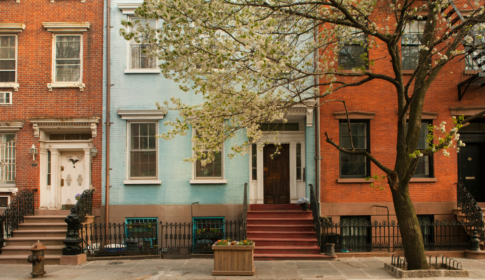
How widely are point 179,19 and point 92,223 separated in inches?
306

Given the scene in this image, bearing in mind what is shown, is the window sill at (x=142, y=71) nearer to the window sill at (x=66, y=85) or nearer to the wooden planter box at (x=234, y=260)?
the window sill at (x=66, y=85)

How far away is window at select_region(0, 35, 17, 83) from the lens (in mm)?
12766

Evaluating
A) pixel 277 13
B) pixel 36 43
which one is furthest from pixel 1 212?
pixel 277 13

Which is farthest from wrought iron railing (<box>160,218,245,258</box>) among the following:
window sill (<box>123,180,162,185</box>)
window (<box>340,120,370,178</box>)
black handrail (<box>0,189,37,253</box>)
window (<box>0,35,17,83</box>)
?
window (<box>0,35,17,83</box>)

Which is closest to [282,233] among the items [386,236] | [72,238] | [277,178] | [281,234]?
[281,234]

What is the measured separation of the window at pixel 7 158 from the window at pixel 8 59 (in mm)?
1916

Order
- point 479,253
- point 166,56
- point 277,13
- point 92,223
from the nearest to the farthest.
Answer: point 166,56 → point 277,13 → point 479,253 → point 92,223

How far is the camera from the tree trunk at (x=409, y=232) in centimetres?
834

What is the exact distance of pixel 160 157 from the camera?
12516 millimetres

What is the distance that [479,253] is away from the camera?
35.2ft

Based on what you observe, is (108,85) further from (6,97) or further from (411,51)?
(411,51)

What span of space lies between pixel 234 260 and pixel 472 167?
920 centimetres

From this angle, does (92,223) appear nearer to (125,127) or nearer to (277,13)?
(125,127)

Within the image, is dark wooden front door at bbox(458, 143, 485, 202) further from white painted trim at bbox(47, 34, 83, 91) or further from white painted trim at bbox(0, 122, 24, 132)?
white painted trim at bbox(0, 122, 24, 132)
